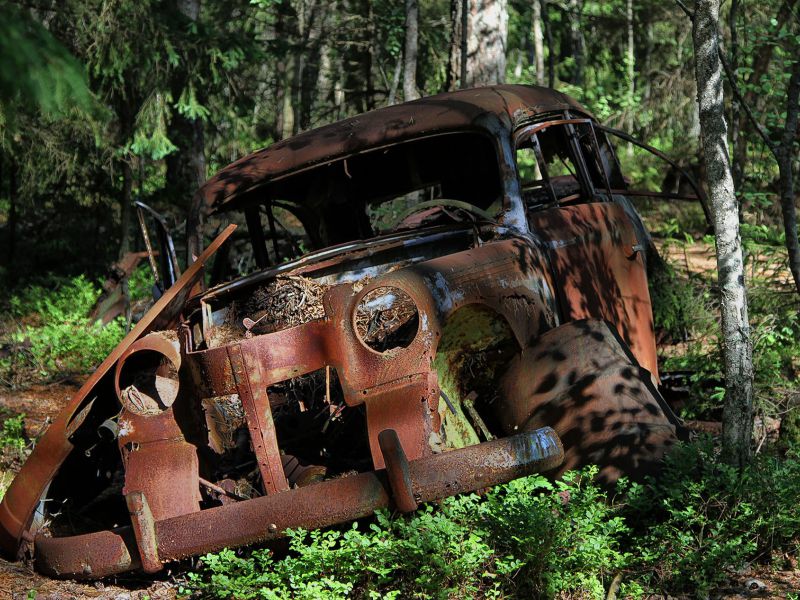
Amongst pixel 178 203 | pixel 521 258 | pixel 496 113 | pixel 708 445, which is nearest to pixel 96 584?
pixel 521 258

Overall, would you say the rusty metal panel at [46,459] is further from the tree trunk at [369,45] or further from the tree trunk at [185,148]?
the tree trunk at [369,45]

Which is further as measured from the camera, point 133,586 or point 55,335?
point 55,335

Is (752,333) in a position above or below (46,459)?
below

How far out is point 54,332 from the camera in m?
9.58

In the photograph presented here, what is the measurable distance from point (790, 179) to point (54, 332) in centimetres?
735

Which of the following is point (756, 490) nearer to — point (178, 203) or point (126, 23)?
point (126, 23)

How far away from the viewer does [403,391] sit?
3967mm

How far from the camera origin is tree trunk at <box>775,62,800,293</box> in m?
6.26

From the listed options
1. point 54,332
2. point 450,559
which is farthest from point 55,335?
point 450,559

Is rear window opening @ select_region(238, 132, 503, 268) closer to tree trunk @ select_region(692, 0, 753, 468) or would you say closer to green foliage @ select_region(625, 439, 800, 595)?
tree trunk @ select_region(692, 0, 753, 468)

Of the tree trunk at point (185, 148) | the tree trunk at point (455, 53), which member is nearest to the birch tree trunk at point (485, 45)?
the tree trunk at point (455, 53)

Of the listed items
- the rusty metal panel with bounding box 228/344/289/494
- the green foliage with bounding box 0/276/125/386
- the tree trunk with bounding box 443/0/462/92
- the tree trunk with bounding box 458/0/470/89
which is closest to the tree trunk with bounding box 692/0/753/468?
the rusty metal panel with bounding box 228/344/289/494

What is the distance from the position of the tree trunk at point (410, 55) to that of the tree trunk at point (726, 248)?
6.17 meters

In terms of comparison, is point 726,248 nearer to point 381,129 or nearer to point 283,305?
point 381,129
